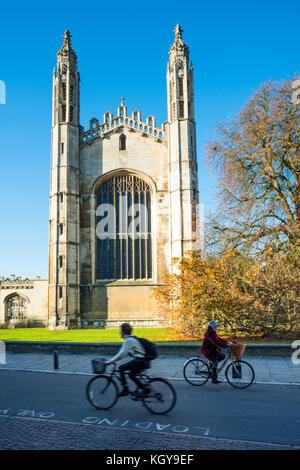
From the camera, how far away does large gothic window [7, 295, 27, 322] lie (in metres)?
29.9

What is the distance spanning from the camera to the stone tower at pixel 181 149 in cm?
2567

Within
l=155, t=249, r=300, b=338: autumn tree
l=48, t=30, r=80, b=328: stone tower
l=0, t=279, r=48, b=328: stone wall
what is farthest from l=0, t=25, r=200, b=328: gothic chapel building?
l=155, t=249, r=300, b=338: autumn tree

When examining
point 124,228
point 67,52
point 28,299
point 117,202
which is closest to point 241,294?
point 124,228

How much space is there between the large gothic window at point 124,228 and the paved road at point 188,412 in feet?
60.8

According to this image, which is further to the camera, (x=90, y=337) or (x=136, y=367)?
(x=90, y=337)

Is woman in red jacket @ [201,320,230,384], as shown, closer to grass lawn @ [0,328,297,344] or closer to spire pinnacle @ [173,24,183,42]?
grass lawn @ [0,328,297,344]

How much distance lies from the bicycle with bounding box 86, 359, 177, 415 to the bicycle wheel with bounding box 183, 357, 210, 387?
81.4 inches

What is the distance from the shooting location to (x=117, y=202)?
2805 centimetres

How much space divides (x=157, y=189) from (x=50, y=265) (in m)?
9.25

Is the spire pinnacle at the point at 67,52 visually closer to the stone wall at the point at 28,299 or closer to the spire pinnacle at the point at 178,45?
the spire pinnacle at the point at 178,45

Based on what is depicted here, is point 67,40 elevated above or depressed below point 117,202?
above

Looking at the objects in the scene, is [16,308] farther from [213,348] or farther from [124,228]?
[213,348]

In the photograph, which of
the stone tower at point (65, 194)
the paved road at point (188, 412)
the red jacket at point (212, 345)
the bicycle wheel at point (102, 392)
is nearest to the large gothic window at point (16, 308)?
the stone tower at point (65, 194)

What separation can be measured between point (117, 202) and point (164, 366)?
18669 mm
